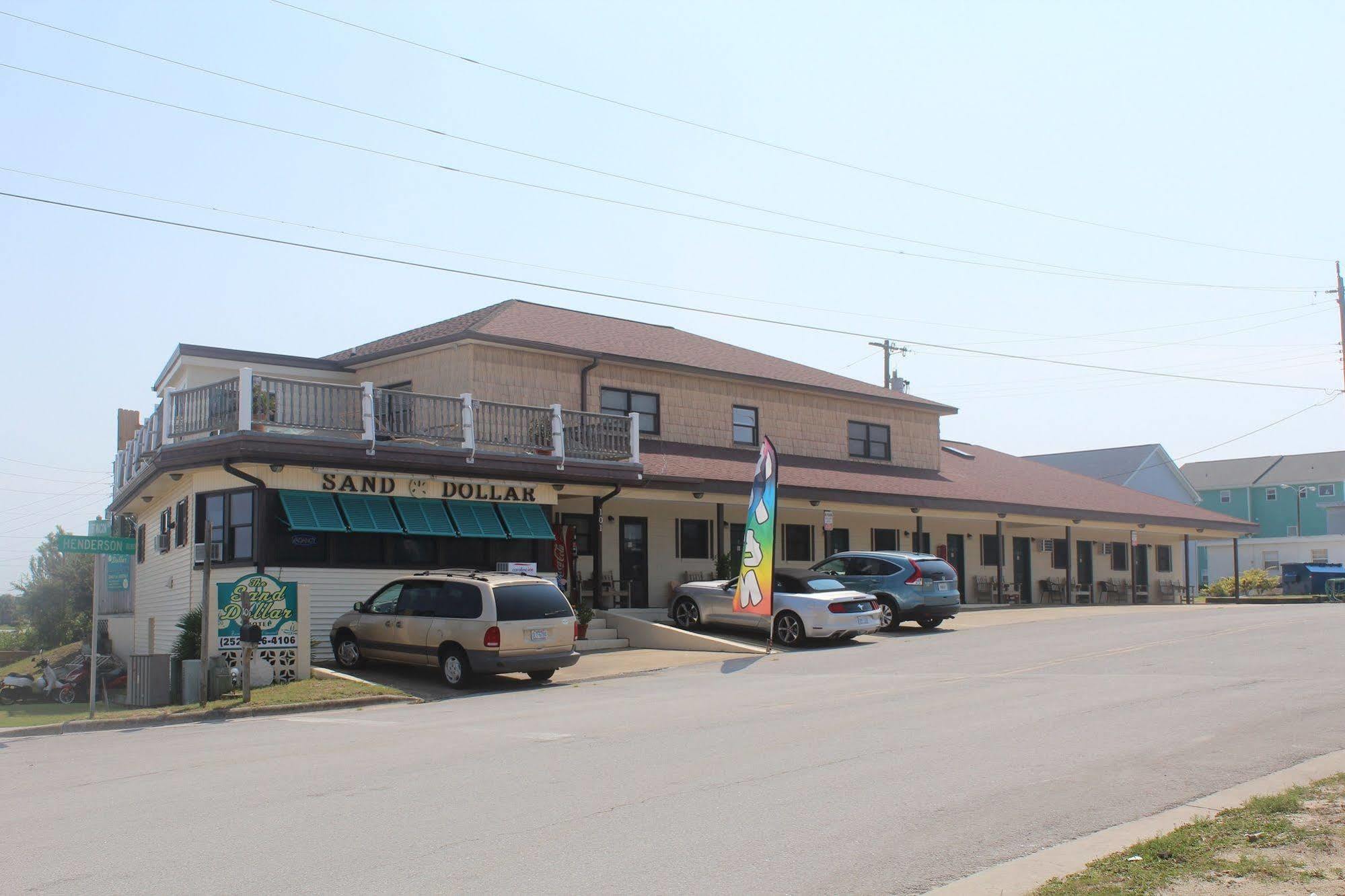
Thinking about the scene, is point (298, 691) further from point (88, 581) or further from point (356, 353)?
point (88, 581)

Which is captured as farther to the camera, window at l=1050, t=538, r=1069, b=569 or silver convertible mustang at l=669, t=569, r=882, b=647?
window at l=1050, t=538, r=1069, b=569

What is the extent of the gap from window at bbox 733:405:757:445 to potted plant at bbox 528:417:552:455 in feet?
28.3

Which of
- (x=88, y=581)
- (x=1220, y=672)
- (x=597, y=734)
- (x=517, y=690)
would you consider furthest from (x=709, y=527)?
(x=88, y=581)

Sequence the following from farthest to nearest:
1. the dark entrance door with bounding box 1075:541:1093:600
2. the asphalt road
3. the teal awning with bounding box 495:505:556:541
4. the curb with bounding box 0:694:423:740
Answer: the dark entrance door with bounding box 1075:541:1093:600 → the teal awning with bounding box 495:505:556:541 → the curb with bounding box 0:694:423:740 → the asphalt road

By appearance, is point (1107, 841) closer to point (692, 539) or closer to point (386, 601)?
point (386, 601)

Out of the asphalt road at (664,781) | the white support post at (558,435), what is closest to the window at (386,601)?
the asphalt road at (664,781)

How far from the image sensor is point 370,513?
2128 centimetres

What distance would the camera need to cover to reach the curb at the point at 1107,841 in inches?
247

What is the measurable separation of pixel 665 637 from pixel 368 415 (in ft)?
23.8

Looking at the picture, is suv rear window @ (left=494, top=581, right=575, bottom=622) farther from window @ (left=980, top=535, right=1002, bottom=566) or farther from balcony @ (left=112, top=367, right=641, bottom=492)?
window @ (left=980, top=535, right=1002, bottom=566)

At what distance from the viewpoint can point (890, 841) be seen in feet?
23.7

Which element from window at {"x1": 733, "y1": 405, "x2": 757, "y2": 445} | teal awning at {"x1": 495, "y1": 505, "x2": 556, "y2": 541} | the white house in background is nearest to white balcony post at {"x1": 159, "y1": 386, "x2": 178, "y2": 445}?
teal awning at {"x1": 495, "y1": 505, "x2": 556, "y2": 541}

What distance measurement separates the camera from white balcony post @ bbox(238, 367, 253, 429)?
768 inches

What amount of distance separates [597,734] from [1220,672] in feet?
29.7
